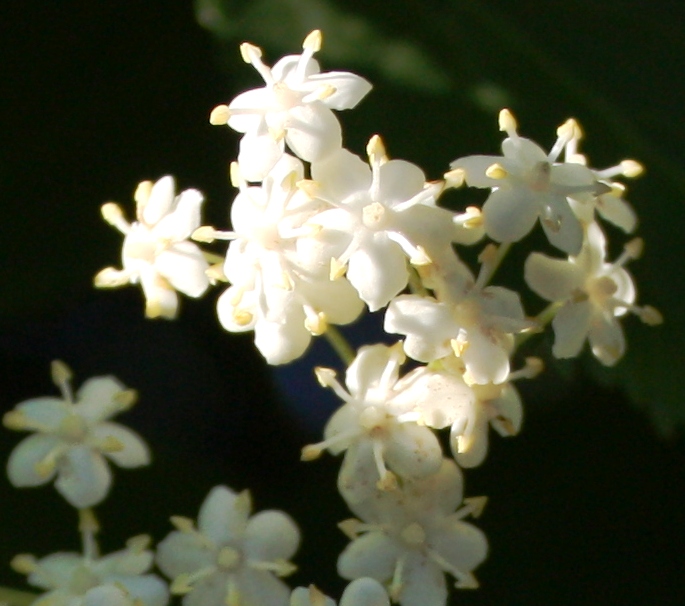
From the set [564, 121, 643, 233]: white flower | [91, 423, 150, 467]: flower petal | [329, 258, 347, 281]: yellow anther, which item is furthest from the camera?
[91, 423, 150, 467]: flower petal

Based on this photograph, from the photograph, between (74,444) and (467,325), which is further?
(74,444)

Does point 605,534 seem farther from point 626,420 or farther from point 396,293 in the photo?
point 396,293

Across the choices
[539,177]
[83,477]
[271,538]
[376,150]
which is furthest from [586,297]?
[83,477]

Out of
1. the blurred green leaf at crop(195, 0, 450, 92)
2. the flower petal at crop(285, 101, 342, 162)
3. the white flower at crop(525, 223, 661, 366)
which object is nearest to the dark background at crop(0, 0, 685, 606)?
the blurred green leaf at crop(195, 0, 450, 92)

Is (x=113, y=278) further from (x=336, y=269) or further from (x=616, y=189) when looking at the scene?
(x=616, y=189)

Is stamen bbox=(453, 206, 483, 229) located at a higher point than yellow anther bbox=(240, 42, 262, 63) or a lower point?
lower

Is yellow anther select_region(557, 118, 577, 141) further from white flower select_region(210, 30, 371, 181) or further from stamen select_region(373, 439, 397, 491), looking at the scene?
stamen select_region(373, 439, 397, 491)

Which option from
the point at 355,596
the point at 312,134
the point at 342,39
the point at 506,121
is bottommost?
the point at 355,596

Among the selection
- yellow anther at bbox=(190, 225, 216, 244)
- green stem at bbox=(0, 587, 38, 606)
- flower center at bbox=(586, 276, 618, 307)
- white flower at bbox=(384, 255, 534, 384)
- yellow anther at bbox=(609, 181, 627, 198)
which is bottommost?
green stem at bbox=(0, 587, 38, 606)

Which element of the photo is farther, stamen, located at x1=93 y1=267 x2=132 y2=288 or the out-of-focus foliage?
the out-of-focus foliage

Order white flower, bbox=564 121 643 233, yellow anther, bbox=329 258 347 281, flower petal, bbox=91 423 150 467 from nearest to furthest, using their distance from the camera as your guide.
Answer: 1. yellow anther, bbox=329 258 347 281
2. white flower, bbox=564 121 643 233
3. flower petal, bbox=91 423 150 467
